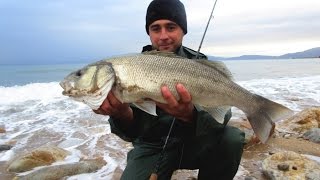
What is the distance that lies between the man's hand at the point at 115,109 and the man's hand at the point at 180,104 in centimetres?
38

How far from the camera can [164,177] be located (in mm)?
4332

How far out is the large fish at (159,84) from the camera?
312 centimetres

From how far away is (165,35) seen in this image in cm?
442

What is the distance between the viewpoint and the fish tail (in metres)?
3.31

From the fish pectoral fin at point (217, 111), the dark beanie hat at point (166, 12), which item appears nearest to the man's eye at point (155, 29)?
the dark beanie hat at point (166, 12)

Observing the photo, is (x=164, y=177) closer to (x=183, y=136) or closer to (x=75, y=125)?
(x=183, y=136)

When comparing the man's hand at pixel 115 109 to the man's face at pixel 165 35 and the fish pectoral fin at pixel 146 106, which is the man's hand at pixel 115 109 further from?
the man's face at pixel 165 35

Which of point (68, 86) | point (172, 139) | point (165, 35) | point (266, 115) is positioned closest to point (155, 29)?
point (165, 35)

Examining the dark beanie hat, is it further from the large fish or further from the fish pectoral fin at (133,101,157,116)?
the fish pectoral fin at (133,101,157,116)

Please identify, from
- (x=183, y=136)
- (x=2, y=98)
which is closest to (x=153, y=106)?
(x=183, y=136)

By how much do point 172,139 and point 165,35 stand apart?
119 cm

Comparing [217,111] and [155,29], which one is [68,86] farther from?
[155,29]

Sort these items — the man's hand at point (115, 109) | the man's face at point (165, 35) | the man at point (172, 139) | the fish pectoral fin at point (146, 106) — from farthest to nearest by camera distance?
the man's face at point (165, 35)
the man at point (172, 139)
the man's hand at point (115, 109)
the fish pectoral fin at point (146, 106)

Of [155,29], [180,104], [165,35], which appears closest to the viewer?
[180,104]
